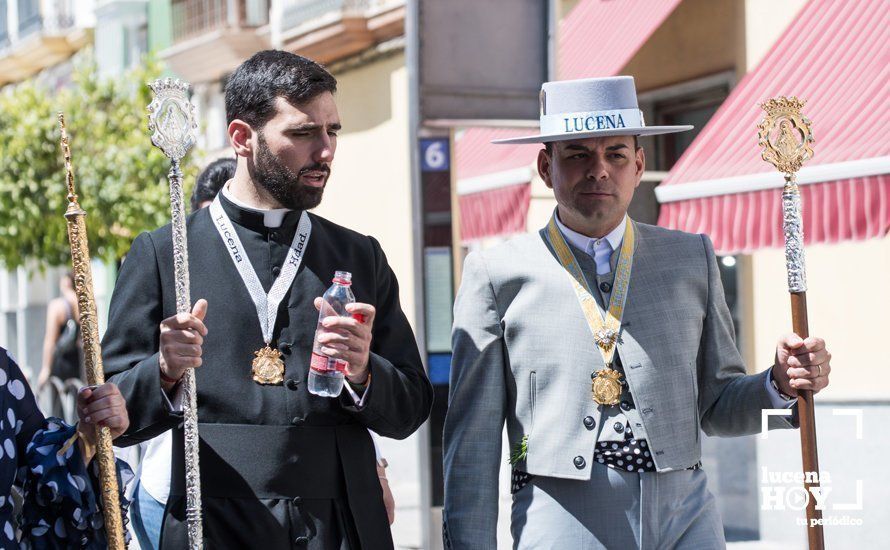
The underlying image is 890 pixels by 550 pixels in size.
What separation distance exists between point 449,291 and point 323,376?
3.83 m

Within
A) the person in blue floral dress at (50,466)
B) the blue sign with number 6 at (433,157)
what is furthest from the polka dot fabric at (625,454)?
the blue sign with number 6 at (433,157)

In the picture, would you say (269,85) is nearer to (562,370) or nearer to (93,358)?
(93,358)

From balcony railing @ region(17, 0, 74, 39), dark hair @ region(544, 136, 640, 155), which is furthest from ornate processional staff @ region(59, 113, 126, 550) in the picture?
balcony railing @ region(17, 0, 74, 39)

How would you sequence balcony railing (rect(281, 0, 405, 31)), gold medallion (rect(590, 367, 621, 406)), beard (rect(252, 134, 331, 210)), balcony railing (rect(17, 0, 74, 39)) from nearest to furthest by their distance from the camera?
beard (rect(252, 134, 331, 210))
gold medallion (rect(590, 367, 621, 406))
balcony railing (rect(281, 0, 405, 31))
balcony railing (rect(17, 0, 74, 39))

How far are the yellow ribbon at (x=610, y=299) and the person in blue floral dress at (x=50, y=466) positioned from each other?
1326mm

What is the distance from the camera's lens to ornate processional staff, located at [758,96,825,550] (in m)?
4.60

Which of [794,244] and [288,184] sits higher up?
[288,184]

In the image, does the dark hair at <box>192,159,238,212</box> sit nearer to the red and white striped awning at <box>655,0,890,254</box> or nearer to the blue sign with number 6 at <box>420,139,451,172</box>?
the blue sign with number 6 at <box>420,139,451,172</box>

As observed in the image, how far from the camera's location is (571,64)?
12.8 m

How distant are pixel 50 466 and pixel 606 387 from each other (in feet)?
4.88

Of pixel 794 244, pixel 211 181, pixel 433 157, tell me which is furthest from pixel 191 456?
pixel 433 157

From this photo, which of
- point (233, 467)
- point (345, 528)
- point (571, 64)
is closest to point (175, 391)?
point (233, 467)

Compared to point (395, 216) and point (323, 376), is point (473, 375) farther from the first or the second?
point (395, 216)

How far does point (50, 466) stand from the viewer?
4.12 metres
